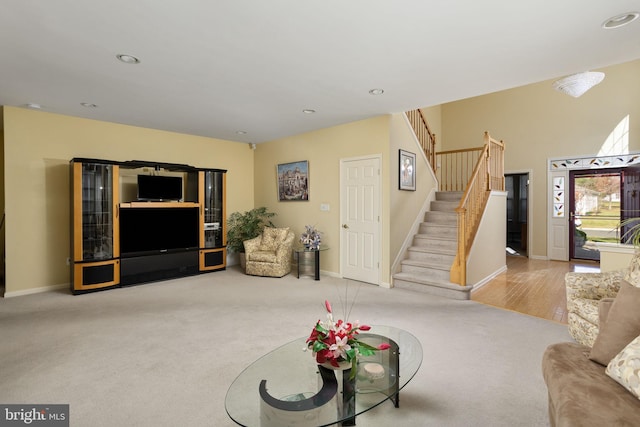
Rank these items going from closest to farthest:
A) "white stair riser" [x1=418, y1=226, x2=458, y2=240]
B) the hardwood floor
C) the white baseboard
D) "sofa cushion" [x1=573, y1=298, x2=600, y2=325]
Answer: "sofa cushion" [x1=573, y1=298, x2=600, y2=325] → the hardwood floor → the white baseboard → "white stair riser" [x1=418, y1=226, x2=458, y2=240]

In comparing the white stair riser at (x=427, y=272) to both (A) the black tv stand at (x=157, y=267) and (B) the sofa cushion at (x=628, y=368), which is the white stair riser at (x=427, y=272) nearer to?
(B) the sofa cushion at (x=628, y=368)

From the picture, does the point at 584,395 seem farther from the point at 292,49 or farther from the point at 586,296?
the point at 292,49

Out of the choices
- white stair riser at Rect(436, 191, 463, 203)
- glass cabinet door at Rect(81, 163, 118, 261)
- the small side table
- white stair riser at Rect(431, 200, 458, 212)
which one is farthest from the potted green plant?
white stair riser at Rect(436, 191, 463, 203)

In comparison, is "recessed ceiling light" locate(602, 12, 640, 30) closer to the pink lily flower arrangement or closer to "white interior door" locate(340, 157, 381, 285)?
the pink lily flower arrangement

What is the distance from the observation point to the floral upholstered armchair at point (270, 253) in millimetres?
5621

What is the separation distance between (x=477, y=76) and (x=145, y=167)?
5.22m

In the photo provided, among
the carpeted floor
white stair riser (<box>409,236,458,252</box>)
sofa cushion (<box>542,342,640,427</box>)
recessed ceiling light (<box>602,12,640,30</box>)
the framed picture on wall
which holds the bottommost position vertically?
the carpeted floor

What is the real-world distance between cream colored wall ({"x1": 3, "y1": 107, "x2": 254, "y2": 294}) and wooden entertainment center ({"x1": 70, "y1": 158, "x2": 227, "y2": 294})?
447mm

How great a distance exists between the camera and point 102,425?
1.86 metres

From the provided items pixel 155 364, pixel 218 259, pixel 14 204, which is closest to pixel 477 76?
pixel 155 364

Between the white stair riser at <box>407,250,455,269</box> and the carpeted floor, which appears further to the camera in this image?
the white stair riser at <box>407,250,455,269</box>

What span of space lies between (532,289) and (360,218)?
9.12 ft

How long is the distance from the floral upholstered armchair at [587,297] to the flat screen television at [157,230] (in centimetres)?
541

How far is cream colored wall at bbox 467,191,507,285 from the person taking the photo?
4.73m
